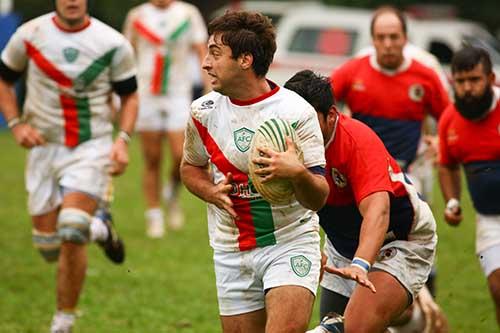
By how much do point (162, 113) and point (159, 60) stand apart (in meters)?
0.59

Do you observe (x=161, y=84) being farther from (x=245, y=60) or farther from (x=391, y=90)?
(x=245, y=60)

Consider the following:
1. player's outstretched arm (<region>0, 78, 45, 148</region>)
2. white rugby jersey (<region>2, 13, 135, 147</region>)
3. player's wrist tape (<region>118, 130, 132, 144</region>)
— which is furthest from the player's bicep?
player's outstretched arm (<region>0, 78, 45, 148</region>)

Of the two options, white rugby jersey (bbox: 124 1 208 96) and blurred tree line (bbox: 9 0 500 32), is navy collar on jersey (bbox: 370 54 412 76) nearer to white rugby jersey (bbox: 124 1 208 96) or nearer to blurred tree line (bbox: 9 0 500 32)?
white rugby jersey (bbox: 124 1 208 96)

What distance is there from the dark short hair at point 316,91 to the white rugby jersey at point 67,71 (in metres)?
2.44

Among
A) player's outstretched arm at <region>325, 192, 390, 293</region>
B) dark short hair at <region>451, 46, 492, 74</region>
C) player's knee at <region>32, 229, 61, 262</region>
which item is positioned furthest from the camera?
player's knee at <region>32, 229, 61, 262</region>

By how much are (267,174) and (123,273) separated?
5.17m

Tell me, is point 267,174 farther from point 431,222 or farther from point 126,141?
point 126,141

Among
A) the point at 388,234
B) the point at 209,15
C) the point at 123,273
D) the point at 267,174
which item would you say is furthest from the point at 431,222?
the point at 209,15

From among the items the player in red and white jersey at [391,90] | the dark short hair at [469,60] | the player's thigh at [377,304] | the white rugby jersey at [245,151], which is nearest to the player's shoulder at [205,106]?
the white rugby jersey at [245,151]

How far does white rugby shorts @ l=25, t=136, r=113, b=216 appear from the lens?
7.66 m

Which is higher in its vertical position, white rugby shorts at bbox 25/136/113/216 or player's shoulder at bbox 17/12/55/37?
player's shoulder at bbox 17/12/55/37

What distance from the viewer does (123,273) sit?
9.94 metres

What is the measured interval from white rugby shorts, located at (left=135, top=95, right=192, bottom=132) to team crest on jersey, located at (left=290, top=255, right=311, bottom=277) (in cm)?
661

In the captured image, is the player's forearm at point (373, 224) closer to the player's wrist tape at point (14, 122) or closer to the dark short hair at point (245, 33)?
the dark short hair at point (245, 33)
